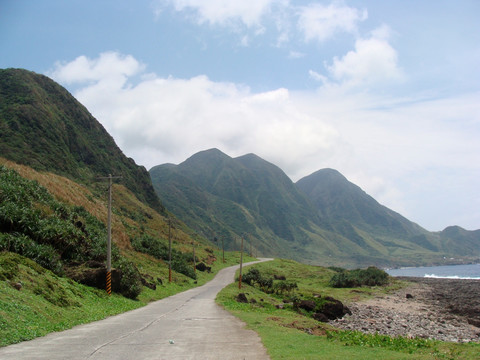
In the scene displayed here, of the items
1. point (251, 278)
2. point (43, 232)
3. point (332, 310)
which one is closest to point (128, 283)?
point (43, 232)

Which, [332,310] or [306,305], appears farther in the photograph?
[332,310]

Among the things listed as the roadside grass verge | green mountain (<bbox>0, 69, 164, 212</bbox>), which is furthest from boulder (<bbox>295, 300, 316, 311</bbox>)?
green mountain (<bbox>0, 69, 164, 212</bbox>)

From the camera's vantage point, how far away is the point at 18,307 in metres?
15.5

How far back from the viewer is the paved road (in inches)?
462

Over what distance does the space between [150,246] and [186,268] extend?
773 centimetres

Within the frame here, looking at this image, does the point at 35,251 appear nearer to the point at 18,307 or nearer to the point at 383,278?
the point at 18,307

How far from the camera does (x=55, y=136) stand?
93562 millimetres

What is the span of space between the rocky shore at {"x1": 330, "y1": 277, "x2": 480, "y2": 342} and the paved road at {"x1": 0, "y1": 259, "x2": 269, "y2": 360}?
1607 cm

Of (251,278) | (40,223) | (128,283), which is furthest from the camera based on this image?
(251,278)

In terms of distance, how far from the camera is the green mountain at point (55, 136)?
80.9 metres

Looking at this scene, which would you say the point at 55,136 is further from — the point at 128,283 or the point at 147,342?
the point at 147,342

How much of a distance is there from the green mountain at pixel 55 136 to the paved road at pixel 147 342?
204ft

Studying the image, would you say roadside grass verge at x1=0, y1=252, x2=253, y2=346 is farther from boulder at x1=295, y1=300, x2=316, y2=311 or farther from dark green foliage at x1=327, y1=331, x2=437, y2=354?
boulder at x1=295, y1=300, x2=316, y2=311

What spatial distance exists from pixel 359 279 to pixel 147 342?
62.5m
